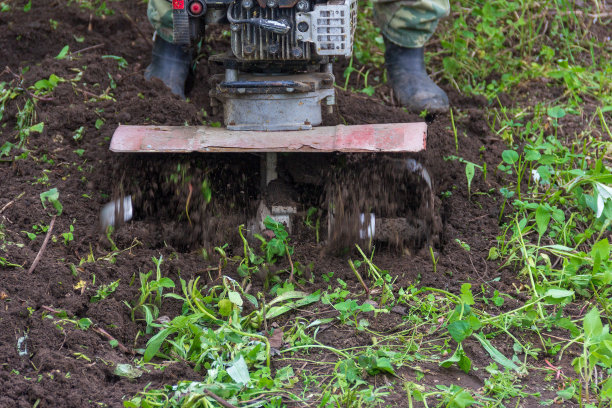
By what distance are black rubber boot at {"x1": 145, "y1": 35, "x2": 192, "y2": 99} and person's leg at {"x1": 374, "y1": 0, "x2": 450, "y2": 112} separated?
0.99m

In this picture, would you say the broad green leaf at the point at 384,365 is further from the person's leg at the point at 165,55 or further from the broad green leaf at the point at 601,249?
the person's leg at the point at 165,55

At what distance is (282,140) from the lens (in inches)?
102

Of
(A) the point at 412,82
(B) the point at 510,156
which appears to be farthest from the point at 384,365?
(A) the point at 412,82

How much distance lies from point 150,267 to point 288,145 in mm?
614

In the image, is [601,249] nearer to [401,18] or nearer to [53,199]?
[401,18]

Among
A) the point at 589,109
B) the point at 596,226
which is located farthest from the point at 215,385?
the point at 589,109

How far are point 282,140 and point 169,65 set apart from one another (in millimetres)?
1359

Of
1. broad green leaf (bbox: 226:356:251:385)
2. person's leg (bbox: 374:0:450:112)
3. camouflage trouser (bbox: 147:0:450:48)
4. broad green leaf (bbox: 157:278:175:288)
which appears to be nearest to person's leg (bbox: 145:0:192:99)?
camouflage trouser (bbox: 147:0:450:48)

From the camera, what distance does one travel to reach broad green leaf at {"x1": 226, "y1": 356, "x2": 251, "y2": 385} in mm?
1996

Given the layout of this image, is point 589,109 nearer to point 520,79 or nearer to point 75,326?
point 520,79

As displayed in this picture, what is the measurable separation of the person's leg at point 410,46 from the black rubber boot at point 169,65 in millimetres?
992

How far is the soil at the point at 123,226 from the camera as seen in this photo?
2084mm

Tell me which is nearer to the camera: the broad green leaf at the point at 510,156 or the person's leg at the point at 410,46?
the broad green leaf at the point at 510,156

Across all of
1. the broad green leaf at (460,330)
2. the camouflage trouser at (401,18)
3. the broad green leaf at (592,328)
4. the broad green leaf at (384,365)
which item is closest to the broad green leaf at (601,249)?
the broad green leaf at (592,328)
